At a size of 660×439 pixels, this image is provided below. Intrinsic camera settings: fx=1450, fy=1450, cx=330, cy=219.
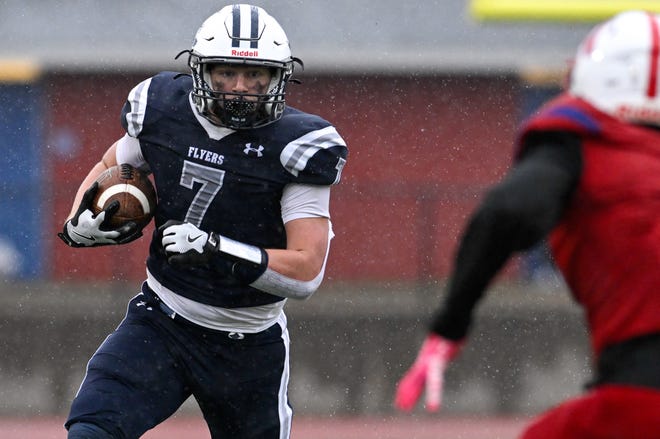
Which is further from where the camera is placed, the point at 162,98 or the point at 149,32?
the point at 149,32

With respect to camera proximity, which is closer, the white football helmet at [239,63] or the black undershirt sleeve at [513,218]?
the black undershirt sleeve at [513,218]

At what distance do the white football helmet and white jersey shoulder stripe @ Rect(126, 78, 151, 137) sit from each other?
0.18 meters

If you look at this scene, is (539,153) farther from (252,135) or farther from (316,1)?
(316,1)

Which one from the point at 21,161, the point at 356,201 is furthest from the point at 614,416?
the point at 21,161

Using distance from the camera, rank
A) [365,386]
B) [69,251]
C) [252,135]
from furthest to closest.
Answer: [69,251] < [365,386] < [252,135]

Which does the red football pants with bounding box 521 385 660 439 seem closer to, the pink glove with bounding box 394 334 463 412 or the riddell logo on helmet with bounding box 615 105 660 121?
the pink glove with bounding box 394 334 463 412

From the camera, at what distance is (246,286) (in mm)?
4469

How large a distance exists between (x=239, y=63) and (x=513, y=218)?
184 centimetres

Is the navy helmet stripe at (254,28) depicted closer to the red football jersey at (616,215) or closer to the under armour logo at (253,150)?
the under armour logo at (253,150)

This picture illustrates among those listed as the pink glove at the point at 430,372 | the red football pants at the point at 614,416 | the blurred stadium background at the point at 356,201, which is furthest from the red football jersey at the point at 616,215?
the blurred stadium background at the point at 356,201

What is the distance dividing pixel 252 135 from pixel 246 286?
1.53 feet

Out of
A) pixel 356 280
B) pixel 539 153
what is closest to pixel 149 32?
pixel 356 280

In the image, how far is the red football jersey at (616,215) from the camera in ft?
9.20

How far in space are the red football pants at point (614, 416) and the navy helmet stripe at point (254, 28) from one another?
1936mm
